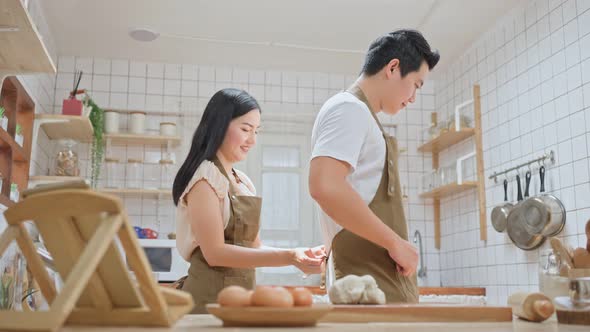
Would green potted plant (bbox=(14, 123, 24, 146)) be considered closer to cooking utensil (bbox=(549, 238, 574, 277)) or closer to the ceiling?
the ceiling

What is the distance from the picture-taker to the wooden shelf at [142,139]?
14.8 ft

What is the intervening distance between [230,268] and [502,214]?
265 cm

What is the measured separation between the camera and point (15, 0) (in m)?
1.99

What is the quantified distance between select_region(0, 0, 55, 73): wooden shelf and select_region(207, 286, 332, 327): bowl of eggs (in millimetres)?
1644

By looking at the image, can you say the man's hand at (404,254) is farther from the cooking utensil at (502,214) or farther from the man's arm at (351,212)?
the cooking utensil at (502,214)

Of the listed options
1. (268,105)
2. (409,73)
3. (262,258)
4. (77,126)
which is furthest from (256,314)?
(268,105)

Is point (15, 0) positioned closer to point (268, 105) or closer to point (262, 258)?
point (262, 258)

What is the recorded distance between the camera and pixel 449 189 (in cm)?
456

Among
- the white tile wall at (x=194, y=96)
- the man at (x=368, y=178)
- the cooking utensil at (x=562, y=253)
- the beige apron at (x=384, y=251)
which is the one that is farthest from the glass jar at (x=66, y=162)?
the cooking utensil at (x=562, y=253)

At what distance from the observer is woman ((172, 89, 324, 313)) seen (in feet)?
4.89

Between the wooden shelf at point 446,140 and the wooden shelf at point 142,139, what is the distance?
6.21 ft

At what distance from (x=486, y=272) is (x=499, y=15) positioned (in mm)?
1662

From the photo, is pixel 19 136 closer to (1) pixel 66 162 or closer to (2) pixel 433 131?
(1) pixel 66 162

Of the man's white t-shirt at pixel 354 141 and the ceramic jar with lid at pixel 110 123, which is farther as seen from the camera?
the ceramic jar with lid at pixel 110 123
